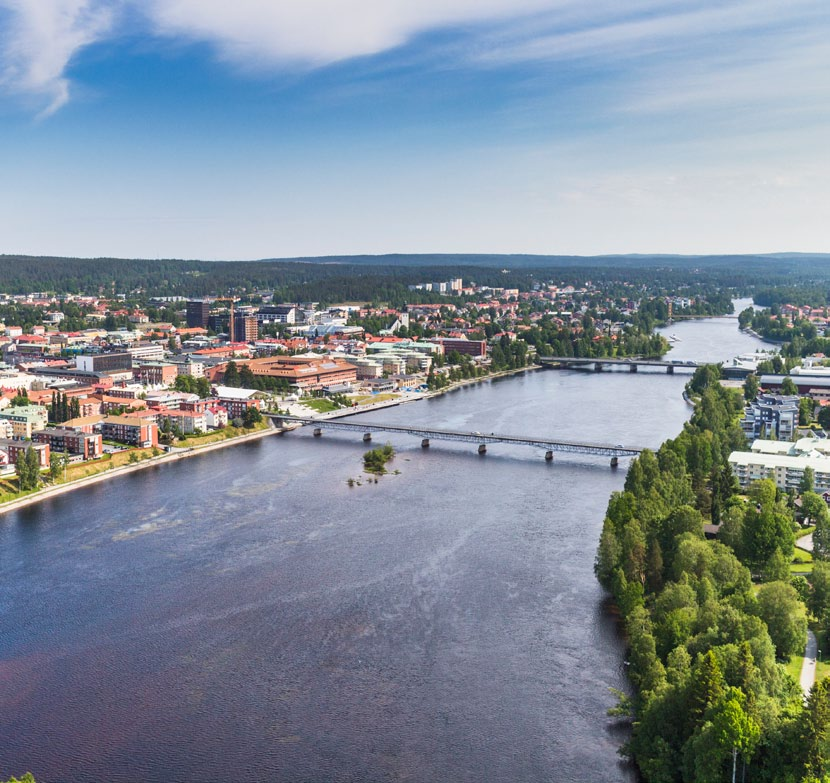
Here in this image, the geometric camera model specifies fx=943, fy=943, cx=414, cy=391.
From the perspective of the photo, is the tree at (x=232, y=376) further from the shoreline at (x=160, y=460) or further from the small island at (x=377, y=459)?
the small island at (x=377, y=459)

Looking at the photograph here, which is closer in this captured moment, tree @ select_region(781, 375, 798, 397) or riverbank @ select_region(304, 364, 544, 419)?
tree @ select_region(781, 375, 798, 397)

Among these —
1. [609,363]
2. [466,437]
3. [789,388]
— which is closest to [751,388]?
[789,388]

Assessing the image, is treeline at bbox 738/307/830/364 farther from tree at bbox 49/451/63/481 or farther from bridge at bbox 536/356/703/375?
tree at bbox 49/451/63/481

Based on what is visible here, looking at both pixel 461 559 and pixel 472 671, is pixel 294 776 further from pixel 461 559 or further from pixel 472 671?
pixel 461 559

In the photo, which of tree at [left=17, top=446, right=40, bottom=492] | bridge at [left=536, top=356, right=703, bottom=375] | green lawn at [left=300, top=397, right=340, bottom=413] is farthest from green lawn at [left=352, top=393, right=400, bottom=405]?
tree at [left=17, top=446, right=40, bottom=492]

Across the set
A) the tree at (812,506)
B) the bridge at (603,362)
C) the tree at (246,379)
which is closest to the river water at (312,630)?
the tree at (812,506)

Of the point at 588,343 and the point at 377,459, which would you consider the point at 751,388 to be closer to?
the point at 377,459
